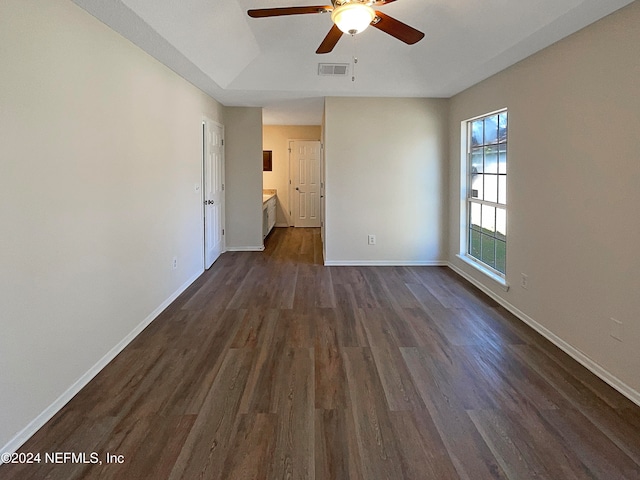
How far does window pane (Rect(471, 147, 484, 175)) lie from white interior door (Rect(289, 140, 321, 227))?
17.2ft

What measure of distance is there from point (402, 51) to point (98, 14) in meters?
3.27

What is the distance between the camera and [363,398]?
2.67 meters

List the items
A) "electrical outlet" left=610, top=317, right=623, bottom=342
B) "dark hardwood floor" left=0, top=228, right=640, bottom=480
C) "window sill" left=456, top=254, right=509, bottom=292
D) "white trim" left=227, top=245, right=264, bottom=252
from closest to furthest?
"dark hardwood floor" left=0, top=228, right=640, bottom=480
"electrical outlet" left=610, top=317, right=623, bottom=342
"window sill" left=456, top=254, right=509, bottom=292
"white trim" left=227, top=245, right=264, bottom=252

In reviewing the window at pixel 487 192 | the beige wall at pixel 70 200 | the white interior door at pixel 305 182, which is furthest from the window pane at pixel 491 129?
the white interior door at pixel 305 182

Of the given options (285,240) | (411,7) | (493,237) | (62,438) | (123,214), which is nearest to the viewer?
(62,438)

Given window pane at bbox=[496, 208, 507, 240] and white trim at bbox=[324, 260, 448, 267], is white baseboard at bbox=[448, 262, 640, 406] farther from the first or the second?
white trim at bbox=[324, 260, 448, 267]

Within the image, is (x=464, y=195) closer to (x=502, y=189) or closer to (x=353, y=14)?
(x=502, y=189)

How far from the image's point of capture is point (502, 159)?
4672mm

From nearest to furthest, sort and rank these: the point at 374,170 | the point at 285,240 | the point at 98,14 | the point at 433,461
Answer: the point at 433,461 → the point at 98,14 → the point at 374,170 → the point at 285,240

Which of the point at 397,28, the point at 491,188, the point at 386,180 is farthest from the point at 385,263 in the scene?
the point at 397,28

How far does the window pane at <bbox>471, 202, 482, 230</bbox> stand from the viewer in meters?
5.46

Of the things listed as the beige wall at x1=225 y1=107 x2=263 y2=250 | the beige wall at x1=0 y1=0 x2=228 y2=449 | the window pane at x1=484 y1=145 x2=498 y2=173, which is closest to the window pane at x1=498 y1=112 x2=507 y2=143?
the window pane at x1=484 y1=145 x2=498 y2=173

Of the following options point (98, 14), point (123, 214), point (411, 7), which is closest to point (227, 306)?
point (123, 214)

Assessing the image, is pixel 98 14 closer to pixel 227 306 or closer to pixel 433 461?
pixel 227 306
